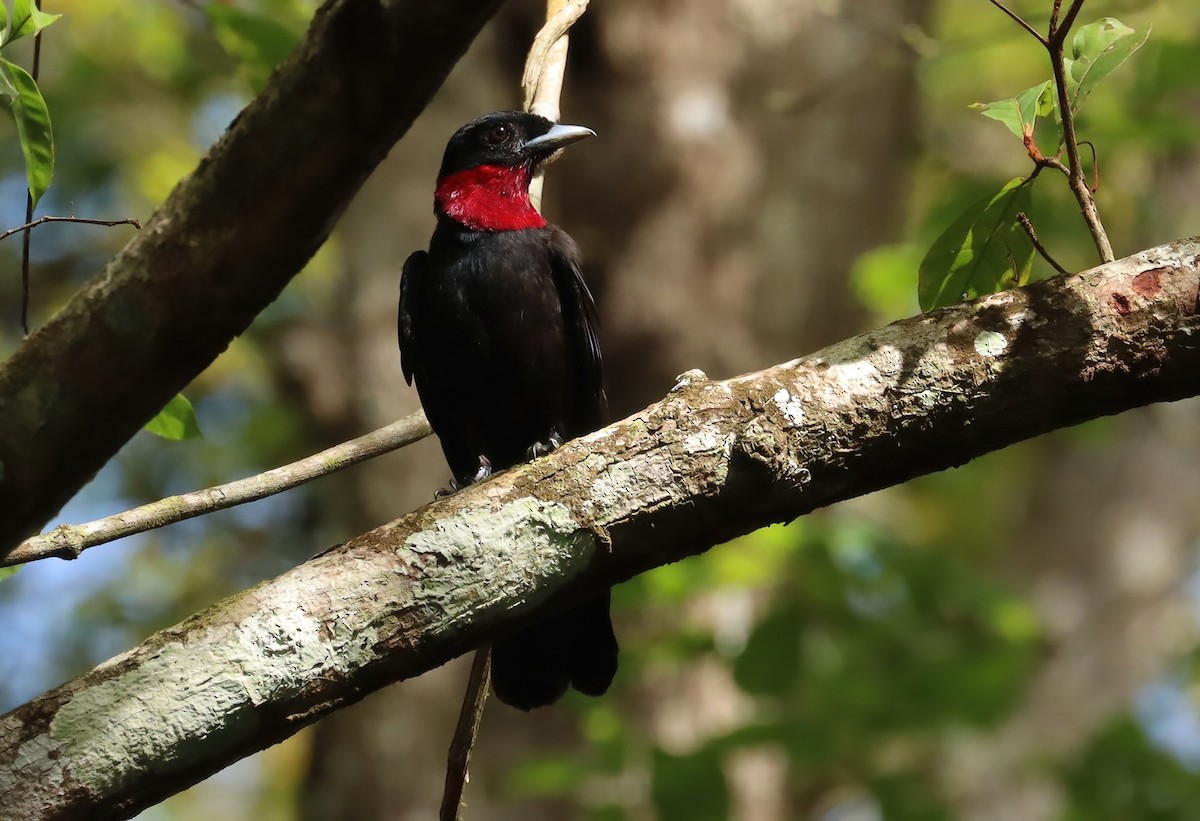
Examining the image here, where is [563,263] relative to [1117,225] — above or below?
below

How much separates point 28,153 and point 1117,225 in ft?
22.5

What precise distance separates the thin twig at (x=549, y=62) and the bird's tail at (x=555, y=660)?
4.21 ft

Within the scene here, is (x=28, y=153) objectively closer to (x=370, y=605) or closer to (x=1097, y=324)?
(x=370, y=605)

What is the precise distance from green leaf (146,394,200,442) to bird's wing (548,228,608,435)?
1568 millimetres

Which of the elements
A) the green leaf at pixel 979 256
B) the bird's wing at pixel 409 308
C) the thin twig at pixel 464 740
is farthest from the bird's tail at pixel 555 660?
the green leaf at pixel 979 256

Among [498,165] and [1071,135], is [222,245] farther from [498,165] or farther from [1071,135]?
[498,165]

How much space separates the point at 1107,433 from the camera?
6961 mm

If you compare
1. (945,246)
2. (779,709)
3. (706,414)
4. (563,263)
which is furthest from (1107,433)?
(706,414)

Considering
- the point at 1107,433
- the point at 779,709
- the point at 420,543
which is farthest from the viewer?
the point at 1107,433

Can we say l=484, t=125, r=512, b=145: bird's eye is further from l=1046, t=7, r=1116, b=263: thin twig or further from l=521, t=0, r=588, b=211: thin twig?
l=1046, t=7, r=1116, b=263: thin twig

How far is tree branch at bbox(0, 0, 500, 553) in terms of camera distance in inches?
→ 62.4

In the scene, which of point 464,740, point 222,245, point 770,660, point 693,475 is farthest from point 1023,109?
point 770,660

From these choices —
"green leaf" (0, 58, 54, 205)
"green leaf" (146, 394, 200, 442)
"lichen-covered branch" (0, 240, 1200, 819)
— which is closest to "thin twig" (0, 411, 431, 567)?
"green leaf" (146, 394, 200, 442)

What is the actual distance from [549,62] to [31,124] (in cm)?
141
